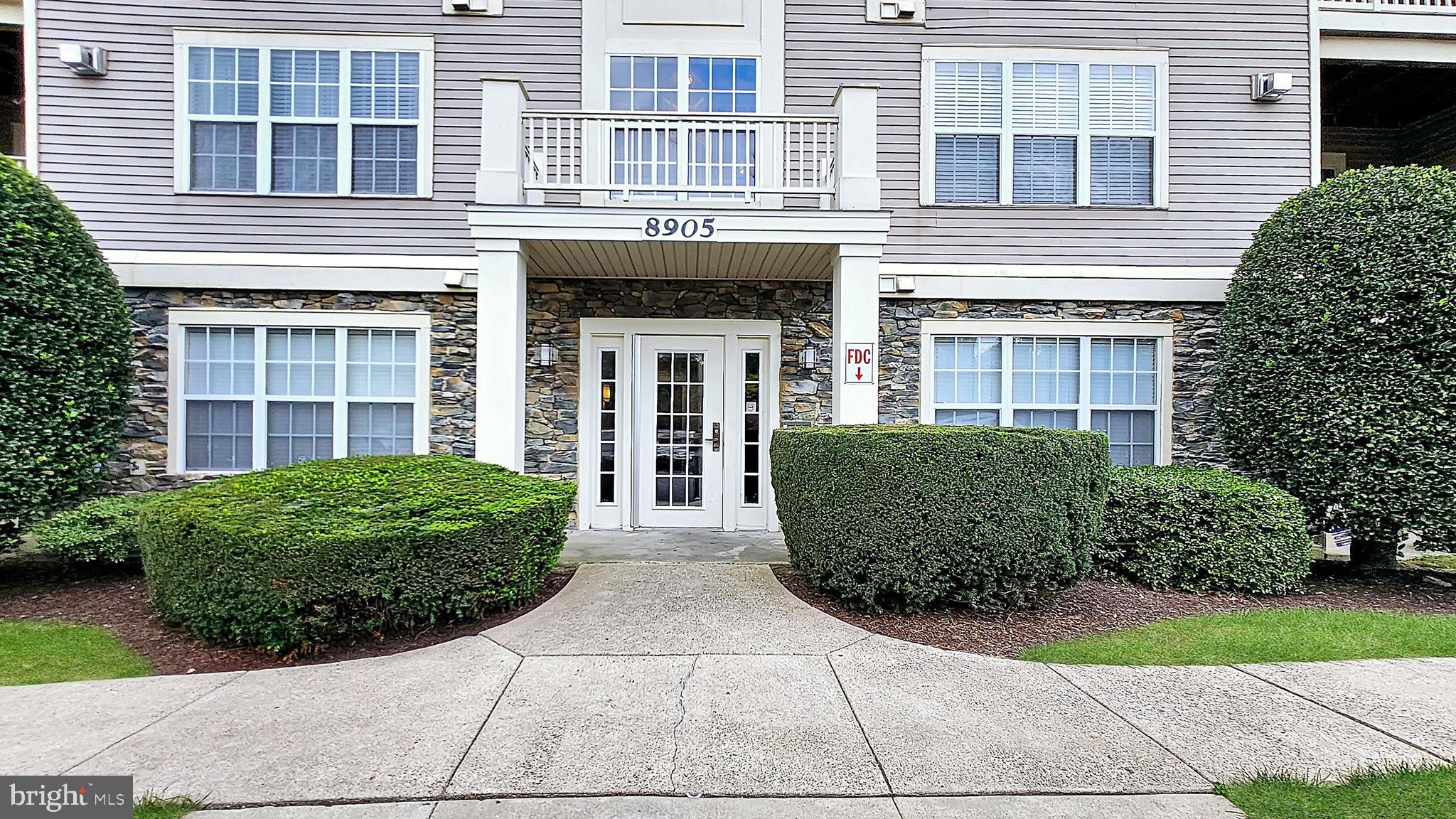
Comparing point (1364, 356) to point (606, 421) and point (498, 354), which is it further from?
point (498, 354)

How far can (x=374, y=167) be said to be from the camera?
7.59 m

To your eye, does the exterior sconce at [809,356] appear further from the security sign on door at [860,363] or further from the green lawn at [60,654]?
the green lawn at [60,654]

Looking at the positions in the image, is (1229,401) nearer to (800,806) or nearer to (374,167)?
(800,806)

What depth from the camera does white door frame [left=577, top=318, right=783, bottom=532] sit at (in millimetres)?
8023

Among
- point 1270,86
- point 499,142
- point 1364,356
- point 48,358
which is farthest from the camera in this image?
point 1270,86

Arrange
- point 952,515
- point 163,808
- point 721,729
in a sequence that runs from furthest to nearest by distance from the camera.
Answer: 1. point 952,515
2. point 721,729
3. point 163,808

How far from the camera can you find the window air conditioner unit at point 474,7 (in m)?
7.59

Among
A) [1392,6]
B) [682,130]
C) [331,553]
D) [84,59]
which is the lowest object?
[331,553]

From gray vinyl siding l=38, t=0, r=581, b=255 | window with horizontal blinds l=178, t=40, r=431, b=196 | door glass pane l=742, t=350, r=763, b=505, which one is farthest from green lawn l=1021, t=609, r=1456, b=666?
window with horizontal blinds l=178, t=40, r=431, b=196

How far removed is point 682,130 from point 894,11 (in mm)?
3048

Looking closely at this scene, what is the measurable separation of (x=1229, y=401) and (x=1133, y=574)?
2125 millimetres

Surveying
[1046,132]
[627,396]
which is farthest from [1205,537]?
[627,396]

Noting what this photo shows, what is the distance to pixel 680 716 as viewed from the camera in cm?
357

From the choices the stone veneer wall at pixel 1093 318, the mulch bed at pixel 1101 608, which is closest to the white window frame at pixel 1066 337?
the stone veneer wall at pixel 1093 318
